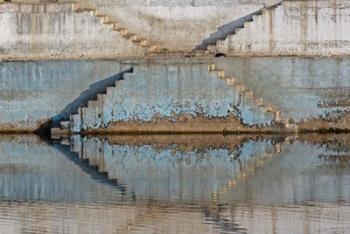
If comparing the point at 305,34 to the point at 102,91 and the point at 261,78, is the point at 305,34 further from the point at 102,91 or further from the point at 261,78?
the point at 102,91

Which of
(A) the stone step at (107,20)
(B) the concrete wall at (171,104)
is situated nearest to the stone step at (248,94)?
(B) the concrete wall at (171,104)

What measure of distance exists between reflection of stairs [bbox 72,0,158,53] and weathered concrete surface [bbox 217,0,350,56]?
5.12 ft

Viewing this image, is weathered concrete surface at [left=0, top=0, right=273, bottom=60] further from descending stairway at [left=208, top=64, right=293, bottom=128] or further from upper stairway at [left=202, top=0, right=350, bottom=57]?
descending stairway at [left=208, top=64, right=293, bottom=128]

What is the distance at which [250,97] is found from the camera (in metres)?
22.6

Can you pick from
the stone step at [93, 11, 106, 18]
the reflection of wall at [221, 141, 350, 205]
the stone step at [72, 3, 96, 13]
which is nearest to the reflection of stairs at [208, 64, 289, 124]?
the stone step at [93, 11, 106, 18]

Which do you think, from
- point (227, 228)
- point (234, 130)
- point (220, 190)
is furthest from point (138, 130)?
point (227, 228)

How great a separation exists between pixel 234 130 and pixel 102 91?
2.87 meters

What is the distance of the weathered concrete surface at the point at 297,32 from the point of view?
78.4ft

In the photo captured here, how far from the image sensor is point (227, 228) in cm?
1132

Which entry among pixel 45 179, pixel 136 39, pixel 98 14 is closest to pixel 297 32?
pixel 136 39

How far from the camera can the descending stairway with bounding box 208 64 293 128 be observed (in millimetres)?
22609

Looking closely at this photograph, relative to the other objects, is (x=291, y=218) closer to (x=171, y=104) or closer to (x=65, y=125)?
(x=171, y=104)

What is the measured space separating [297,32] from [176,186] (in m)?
10.0

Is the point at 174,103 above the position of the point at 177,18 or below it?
below
